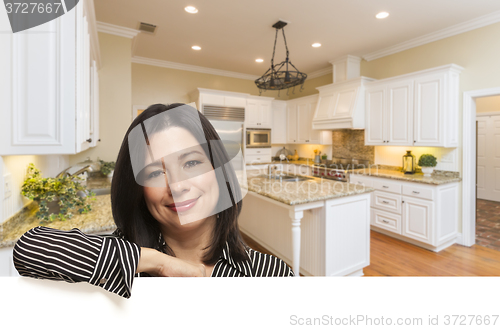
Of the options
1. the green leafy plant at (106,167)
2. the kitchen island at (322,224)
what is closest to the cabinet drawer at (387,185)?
the kitchen island at (322,224)

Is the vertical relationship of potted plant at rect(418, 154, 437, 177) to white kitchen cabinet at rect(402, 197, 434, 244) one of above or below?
above

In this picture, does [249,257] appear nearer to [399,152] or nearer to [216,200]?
[216,200]

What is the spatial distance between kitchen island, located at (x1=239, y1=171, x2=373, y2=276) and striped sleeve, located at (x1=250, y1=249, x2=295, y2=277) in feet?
4.17

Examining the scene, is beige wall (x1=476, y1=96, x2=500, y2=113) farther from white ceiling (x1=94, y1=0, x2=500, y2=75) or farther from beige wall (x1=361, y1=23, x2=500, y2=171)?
white ceiling (x1=94, y1=0, x2=500, y2=75)

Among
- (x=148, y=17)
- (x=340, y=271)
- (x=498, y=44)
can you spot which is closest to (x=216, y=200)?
(x=340, y=271)

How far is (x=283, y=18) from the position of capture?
10.0 feet

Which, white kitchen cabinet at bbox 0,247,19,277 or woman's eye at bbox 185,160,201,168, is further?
white kitchen cabinet at bbox 0,247,19,277

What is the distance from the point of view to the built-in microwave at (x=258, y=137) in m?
5.07

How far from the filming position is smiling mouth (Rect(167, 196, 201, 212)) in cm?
41

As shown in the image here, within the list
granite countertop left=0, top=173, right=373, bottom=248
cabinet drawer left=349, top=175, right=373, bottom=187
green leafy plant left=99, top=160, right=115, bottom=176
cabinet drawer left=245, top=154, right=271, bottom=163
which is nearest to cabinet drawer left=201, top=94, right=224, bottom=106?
cabinet drawer left=245, top=154, right=271, bottom=163

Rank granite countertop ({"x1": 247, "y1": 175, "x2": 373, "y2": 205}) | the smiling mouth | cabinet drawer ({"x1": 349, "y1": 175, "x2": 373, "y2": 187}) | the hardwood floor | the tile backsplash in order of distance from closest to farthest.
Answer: the smiling mouth < granite countertop ({"x1": 247, "y1": 175, "x2": 373, "y2": 205}) < the hardwood floor < cabinet drawer ({"x1": 349, "y1": 175, "x2": 373, "y2": 187}) < the tile backsplash

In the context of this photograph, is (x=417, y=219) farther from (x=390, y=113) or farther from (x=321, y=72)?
(x=321, y=72)

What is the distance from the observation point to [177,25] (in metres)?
3.25

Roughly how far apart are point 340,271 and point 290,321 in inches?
93.1
